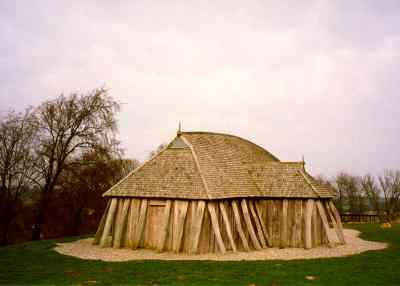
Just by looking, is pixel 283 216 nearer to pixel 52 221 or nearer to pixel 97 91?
pixel 97 91

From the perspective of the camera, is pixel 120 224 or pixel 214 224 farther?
pixel 120 224

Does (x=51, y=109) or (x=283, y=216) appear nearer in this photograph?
(x=283, y=216)

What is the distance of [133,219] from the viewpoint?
65.2 feet

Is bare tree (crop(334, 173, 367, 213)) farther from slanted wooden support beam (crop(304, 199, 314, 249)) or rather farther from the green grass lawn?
the green grass lawn

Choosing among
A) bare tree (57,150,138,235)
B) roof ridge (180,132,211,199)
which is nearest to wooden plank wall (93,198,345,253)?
roof ridge (180,132,211,199)

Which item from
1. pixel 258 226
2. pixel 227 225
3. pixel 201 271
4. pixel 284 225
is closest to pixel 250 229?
pixel 258 226

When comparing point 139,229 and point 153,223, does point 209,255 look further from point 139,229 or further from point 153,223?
point 139,229

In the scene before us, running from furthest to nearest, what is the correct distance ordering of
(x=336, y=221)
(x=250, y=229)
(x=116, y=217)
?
(x=336, y=221)
(x=116, y=217)
(x=250, y=229)

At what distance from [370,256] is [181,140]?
455 inches

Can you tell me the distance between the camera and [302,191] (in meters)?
21.5

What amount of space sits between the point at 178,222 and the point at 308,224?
729 centimetres

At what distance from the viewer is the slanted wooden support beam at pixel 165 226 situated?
736 inches

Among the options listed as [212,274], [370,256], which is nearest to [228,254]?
[212,274]

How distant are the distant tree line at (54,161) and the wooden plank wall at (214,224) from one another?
920cm
